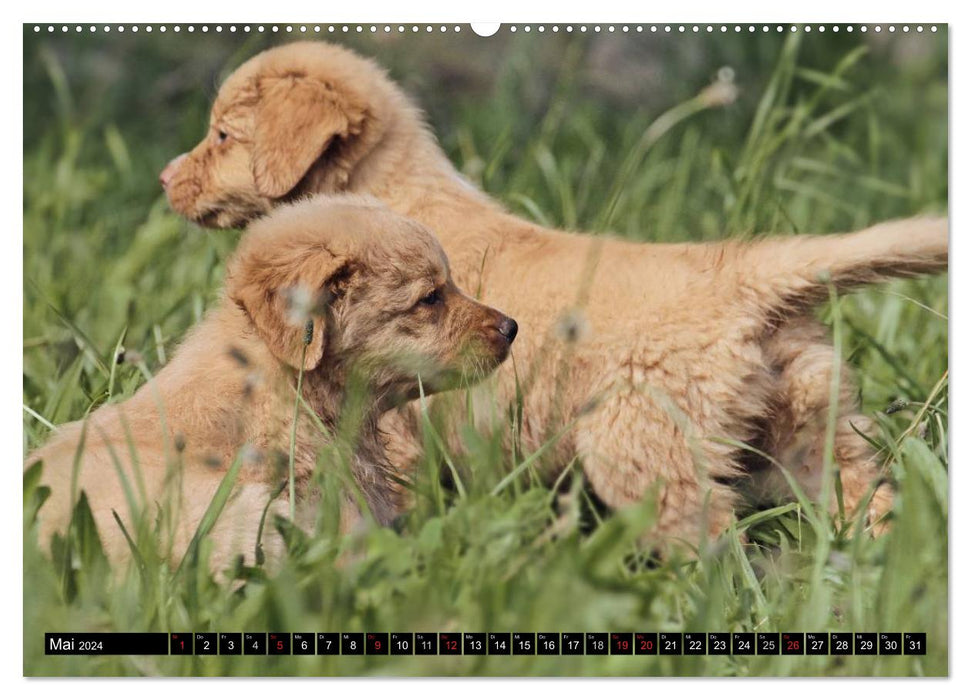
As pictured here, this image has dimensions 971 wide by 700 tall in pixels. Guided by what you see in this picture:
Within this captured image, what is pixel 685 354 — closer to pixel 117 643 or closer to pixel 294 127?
pixel 294 127

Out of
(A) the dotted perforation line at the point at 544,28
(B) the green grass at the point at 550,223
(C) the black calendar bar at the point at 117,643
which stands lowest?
Answer: (C) the black calendar bar at the point at 117,643

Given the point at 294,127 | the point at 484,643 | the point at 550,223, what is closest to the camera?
the point at 484,643

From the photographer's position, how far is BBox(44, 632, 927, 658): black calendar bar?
2.46 metres

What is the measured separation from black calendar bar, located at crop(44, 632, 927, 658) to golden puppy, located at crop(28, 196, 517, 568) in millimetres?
219

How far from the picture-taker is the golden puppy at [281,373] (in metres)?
2.83

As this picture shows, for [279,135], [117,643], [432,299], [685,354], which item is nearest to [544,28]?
[432,299]

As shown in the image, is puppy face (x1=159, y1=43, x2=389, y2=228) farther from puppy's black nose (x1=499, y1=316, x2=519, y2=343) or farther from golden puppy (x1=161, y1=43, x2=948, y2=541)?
puppy's black nose (x1=499, y1=316, x2=519, y2=343)

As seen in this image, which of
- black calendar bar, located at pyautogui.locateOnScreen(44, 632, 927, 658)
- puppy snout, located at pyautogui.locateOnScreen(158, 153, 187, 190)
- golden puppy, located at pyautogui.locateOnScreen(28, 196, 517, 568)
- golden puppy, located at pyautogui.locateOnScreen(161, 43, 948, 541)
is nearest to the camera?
black calendar bar, located at pyautogui.locateOnScreen(44, 632, 927, 658)

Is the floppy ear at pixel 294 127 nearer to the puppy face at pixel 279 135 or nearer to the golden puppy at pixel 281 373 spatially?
the puppy face at pixel 279 135

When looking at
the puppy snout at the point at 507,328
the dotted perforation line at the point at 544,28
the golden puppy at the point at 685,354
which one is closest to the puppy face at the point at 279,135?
the golden puppy at the point at 685,354

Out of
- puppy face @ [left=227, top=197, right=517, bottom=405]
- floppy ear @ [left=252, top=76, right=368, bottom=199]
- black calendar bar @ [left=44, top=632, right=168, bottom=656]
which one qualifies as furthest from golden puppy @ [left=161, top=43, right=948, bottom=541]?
black calendar bar @ [left=44, top=632, right=168, bottom=656]

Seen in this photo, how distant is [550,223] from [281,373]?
1562mm

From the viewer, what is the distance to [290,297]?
2916mm

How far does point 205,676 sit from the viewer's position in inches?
99.7
